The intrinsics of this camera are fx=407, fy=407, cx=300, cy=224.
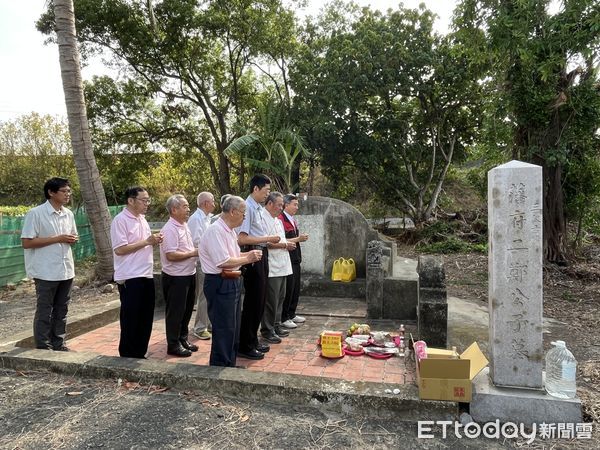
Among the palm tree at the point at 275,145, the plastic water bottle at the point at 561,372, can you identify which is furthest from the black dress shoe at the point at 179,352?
the palm tree at the point at 275,145

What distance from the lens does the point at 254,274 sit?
4.03 meters

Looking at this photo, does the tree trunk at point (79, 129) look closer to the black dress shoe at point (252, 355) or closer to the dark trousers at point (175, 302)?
the dark trousers at point (175, 302)

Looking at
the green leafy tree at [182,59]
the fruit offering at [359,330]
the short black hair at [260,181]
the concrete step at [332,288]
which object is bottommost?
the fruit offering at [359,330]

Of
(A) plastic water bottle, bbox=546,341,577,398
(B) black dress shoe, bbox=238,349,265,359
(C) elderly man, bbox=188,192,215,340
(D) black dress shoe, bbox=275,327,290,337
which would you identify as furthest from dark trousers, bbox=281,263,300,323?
(A) plastic water bottle, bbox=546,341,577,398

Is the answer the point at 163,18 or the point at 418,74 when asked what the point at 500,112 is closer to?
the point at 418,74

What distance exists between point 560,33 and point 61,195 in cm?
705

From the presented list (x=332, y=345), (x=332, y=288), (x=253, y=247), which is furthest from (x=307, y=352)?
(x=332, y=288)

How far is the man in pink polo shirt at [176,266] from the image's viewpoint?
13.4ft

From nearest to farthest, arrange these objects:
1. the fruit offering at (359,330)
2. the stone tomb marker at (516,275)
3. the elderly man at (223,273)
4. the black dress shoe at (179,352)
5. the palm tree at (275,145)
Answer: the stone tomb marker at (516,275)
the elderly man at (223,273)
the black dress shoe at (179,352)
the fruit offering at (359,330)
the palm tree at (275,145)

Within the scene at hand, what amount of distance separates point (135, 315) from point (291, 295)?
210 cm

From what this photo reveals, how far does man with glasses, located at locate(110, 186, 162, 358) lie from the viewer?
12.6 feet

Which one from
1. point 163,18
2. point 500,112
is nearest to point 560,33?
point 500,112

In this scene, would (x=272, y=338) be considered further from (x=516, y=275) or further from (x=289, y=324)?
(x=516, y=275)

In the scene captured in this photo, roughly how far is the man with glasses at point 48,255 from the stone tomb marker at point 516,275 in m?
3.93
